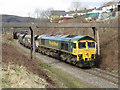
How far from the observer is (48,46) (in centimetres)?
2383

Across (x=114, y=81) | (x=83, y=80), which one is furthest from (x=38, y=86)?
(x=114, y=81)

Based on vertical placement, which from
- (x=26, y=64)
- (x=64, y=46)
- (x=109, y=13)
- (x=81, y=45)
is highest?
(x=109, y=13)

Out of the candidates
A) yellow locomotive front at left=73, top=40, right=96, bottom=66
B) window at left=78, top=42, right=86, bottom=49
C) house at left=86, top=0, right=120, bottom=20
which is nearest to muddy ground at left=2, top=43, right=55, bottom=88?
yellow locomotive front at left=73, top=40, right=96, bottom=66

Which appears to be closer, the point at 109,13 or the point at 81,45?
the point at 81,45

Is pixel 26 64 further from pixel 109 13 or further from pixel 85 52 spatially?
pixel 109 13

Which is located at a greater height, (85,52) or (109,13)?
(109,13)

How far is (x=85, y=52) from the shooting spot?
16156 mm

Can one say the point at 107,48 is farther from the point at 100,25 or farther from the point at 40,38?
the point at 40,38

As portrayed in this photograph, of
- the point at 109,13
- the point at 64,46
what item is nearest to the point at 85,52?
the point at 64,46

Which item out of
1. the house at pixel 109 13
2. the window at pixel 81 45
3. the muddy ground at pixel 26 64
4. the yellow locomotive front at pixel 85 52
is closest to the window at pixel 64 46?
the yellow locomotive front at pixel 85 52

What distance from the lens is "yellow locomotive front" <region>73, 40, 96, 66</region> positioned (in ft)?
52.2

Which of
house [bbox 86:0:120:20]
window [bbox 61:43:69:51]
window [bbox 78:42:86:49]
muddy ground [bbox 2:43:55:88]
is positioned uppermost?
house [bbox 86:0:120:20]

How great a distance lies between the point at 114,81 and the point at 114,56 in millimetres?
7511

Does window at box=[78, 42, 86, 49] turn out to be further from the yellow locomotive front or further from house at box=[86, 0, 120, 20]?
house at box=[86, 0, 120, 20]
